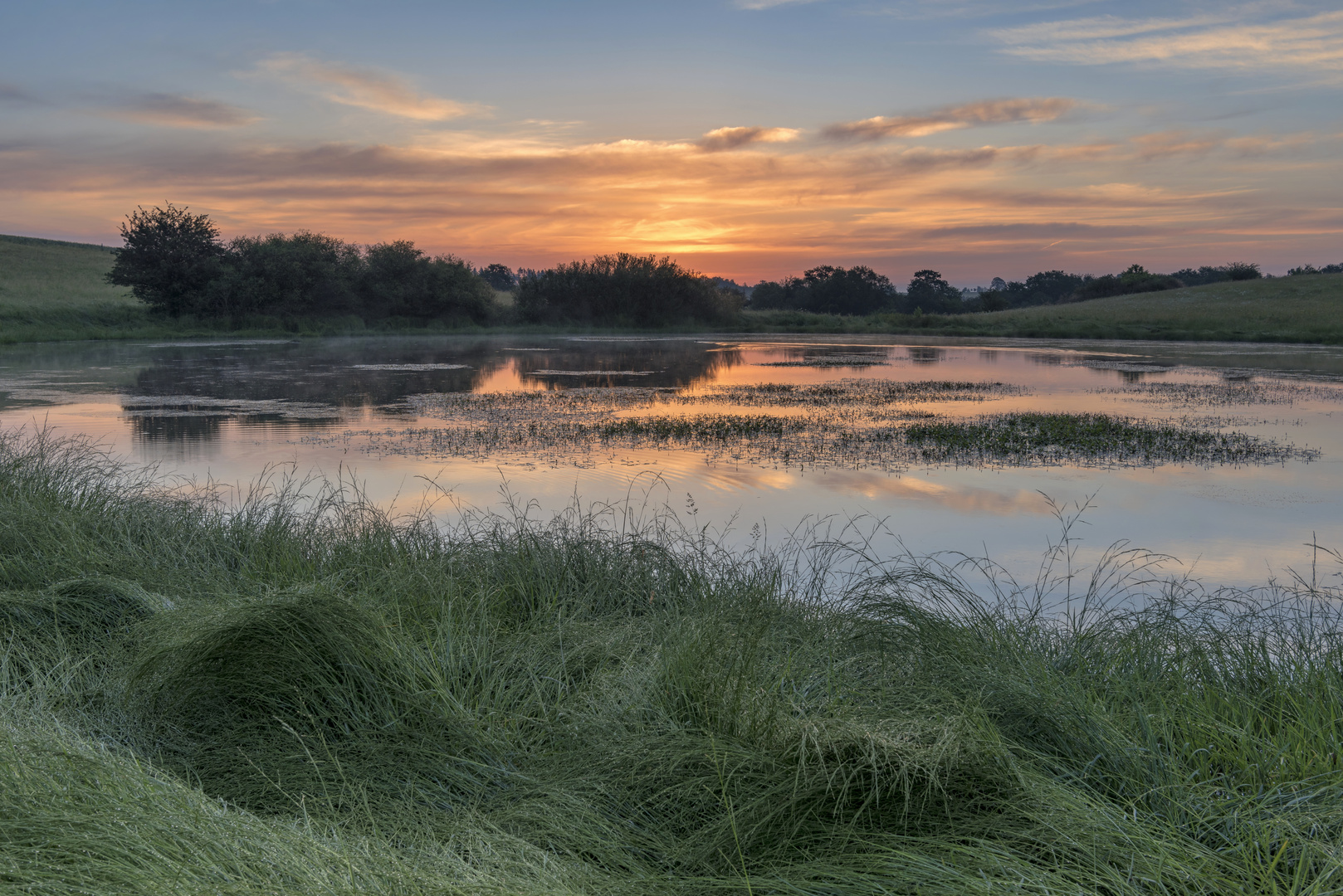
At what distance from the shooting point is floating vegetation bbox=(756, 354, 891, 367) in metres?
30.1

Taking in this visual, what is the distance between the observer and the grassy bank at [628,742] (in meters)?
2.38

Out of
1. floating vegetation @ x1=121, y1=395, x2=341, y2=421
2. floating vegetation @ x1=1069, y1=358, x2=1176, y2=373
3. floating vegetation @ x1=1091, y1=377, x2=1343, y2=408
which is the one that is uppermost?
floating vegetation @ x1=1069, y1=358, x2=1176, y2=373

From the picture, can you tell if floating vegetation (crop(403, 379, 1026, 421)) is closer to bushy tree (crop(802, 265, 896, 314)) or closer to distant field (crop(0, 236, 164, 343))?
distant field (crop(0, 236, 164, 343))

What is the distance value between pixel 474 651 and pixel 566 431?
10.5 meters

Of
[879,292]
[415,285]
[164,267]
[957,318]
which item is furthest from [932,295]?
[164,267]

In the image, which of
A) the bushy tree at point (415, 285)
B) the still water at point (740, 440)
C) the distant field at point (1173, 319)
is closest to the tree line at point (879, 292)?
the distant field at point (1173, 319)

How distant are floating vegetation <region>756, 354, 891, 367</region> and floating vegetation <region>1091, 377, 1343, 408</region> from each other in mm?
9490

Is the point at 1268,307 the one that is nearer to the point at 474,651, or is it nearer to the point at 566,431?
the point at 566,431

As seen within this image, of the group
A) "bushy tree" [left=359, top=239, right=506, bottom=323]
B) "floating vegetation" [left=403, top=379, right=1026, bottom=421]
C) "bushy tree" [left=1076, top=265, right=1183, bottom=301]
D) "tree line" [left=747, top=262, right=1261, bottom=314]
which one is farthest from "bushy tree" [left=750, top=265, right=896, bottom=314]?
"floating vegetation" [left=403, top=379, right=1026, bottom=421]

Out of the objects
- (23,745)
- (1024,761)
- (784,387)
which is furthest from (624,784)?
(784,387)

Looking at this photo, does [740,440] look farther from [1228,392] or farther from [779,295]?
[779,295]

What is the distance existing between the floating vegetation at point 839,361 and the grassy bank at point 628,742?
2484 centimetres

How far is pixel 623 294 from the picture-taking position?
5944 centimetres

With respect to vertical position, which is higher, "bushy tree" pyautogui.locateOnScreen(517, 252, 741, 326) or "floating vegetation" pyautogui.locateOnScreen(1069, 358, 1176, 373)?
"bushy tree" pyautogui.locateOnScreen(517, 252, 741, 326)
